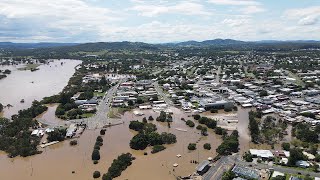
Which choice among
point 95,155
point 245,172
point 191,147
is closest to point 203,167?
point 245,172

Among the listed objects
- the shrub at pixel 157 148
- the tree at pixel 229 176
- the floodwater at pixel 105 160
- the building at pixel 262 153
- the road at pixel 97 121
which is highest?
the tree at pixel 229 176

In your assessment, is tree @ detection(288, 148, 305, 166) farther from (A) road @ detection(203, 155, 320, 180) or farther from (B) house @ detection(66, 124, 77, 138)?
(B) house @ detection(66, 124, 77, 138)

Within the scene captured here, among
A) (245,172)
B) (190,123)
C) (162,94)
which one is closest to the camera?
(245,172)

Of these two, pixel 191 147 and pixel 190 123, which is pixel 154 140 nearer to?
pixel 191 147

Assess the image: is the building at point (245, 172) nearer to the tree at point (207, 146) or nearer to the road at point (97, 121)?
the tree at point (207, 146)

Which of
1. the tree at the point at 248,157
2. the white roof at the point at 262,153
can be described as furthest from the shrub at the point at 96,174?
the white roof at the point at 262,153

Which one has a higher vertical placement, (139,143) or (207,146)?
(139,143)

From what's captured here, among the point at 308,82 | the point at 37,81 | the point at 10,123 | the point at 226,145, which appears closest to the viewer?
the point at 226,145

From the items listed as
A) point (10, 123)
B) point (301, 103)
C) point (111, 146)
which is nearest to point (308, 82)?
point (301, 103)

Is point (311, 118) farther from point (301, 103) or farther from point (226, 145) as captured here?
point (226, 145)
